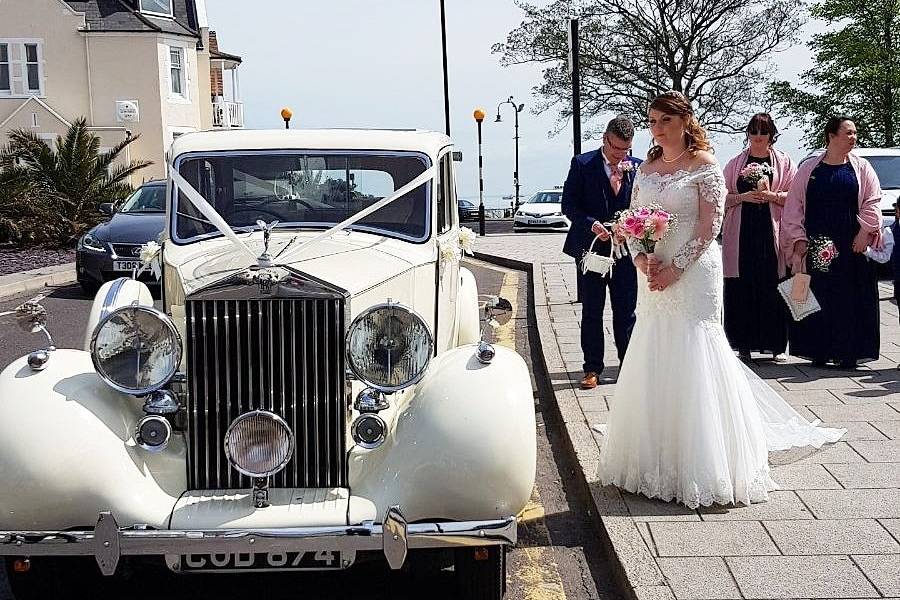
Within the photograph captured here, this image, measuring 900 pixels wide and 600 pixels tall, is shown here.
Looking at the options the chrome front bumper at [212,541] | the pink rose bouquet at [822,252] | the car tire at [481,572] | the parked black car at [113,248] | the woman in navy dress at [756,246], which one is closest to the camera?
the chrome front bumper at [212,541]

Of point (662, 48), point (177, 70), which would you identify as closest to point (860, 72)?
point (662, 48)

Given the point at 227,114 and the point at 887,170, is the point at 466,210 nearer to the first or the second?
the point at 887,170

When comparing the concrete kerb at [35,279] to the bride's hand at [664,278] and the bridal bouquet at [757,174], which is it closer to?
the bridal bouquet at [757,174]

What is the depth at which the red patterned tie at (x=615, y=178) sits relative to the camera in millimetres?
8219

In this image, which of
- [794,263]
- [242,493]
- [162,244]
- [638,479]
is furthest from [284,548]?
[794,263]

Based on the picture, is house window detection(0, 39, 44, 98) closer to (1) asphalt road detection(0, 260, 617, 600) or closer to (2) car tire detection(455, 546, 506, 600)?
(1) asphalt road detection(0, 260, 617, 600)

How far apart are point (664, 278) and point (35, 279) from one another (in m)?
14.2

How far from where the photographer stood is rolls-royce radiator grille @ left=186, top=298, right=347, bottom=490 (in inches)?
176

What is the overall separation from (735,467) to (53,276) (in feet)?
49.4

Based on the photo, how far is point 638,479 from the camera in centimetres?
553

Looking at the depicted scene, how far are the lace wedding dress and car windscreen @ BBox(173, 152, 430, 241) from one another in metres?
1.38

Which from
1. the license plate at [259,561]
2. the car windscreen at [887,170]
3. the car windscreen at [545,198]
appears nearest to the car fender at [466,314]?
the license plate at [259,561]

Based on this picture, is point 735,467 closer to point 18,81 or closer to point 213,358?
point 213,358

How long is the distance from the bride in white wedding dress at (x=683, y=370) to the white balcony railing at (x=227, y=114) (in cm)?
4667
